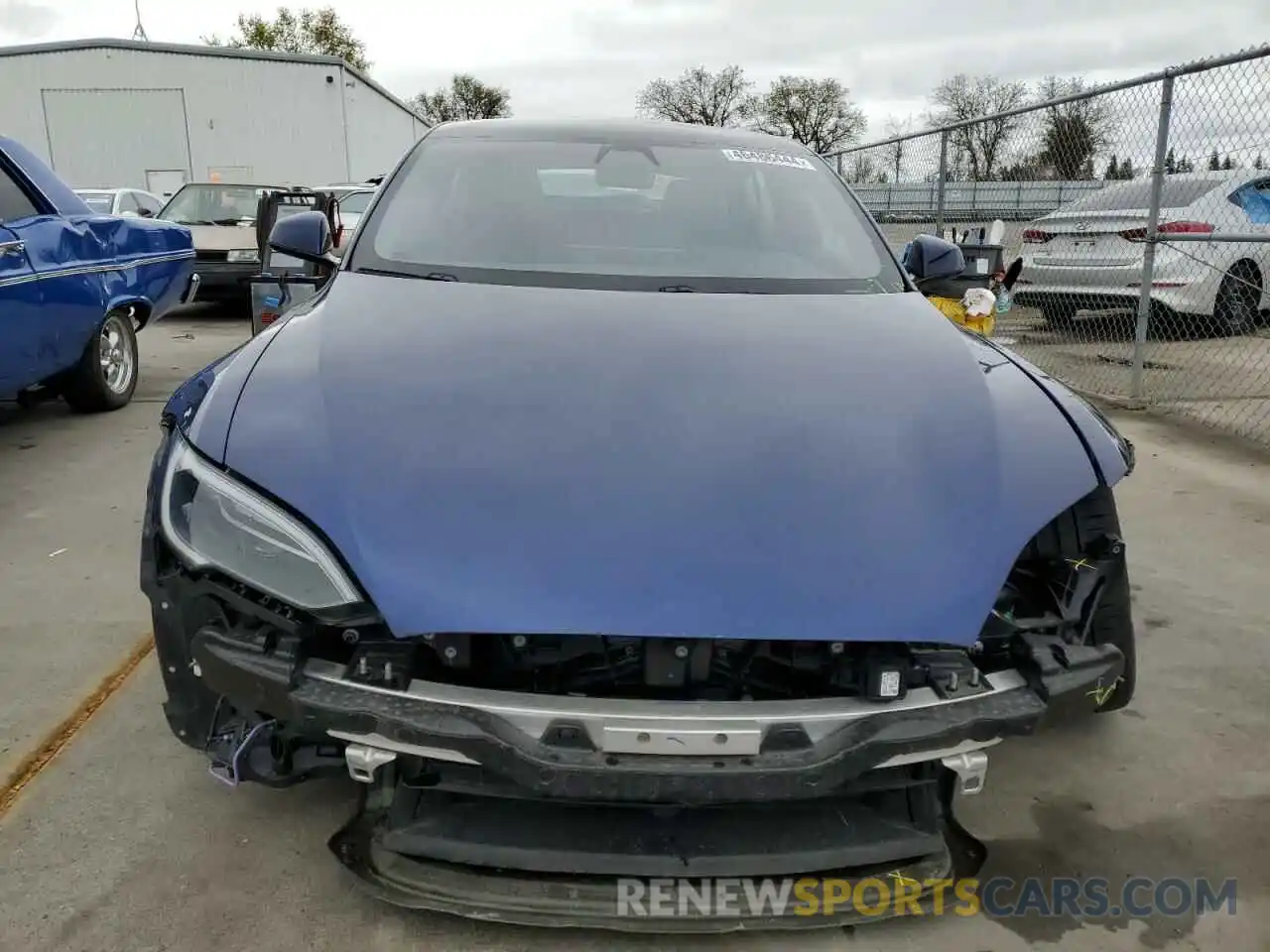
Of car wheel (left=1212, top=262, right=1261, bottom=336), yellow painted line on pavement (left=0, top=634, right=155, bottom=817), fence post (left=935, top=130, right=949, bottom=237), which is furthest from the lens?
fence post (left=935, top=130, right=949, bottom=237)

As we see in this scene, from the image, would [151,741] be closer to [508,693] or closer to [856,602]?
[508,693]

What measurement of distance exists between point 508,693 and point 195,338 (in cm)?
866

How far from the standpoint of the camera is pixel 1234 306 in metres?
7.25

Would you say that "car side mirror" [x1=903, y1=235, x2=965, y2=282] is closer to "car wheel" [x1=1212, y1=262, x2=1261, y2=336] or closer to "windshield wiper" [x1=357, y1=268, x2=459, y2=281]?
"windshield wiper" [x1=357, y1=268, x2=459, y2=281]

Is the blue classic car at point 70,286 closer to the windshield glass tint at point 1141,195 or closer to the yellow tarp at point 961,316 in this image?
the yellow tarp at point 961,316

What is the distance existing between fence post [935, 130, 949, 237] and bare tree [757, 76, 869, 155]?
2010 inches

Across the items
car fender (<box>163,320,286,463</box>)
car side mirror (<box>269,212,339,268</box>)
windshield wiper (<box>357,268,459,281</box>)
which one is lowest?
car fender (<box>163,320,286,463</box>)

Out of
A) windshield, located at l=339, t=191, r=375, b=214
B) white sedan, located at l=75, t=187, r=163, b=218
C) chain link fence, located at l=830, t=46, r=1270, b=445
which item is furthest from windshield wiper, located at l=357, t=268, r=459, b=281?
white sedan, located at l=75, t=187, r=163, b=218

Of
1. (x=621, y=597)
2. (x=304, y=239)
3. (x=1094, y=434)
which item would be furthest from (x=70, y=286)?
(x=1094, y=434)

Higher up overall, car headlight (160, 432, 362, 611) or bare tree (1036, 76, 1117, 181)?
bare tree (1036, 76, 1117, 181)

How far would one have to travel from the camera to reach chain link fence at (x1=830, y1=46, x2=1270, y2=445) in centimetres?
572

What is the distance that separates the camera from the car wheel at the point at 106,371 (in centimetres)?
574

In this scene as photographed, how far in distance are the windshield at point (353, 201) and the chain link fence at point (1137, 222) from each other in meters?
6.00

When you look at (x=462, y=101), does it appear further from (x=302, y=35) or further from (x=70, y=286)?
(x=70, y=286)
